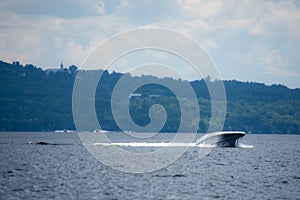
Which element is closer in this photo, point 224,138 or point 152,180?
point 152,180

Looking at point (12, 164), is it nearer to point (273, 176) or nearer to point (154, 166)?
point (154, 166)

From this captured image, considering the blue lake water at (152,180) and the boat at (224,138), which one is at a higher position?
the boat at (224,138)

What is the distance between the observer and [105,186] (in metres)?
70.2

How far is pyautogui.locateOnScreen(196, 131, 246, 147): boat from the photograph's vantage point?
5275 inches

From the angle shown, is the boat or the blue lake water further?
the boat

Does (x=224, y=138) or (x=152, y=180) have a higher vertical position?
(x=224, y=138)

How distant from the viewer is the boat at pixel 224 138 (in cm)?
13399

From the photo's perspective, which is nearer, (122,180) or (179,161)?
(122,180)

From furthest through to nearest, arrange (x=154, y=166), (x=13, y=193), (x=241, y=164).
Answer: (x=241, y=164) → (x=154, y=166) → (x=13, y=193)

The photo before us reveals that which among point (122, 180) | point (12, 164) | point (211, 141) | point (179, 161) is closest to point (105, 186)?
point (122, 180)

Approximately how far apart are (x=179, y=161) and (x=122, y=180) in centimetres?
3082

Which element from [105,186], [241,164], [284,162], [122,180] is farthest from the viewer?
[284,162]

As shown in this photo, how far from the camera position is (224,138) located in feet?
447

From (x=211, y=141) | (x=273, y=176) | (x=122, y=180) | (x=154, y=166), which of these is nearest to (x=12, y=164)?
(x=154, y=166)
